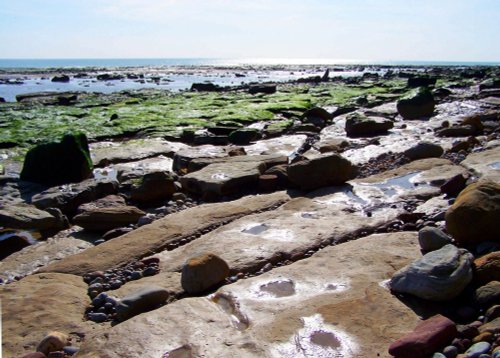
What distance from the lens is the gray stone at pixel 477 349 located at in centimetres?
259

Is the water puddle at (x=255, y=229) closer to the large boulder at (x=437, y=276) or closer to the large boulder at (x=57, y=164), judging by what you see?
the large boulder at (x=437, y=276)

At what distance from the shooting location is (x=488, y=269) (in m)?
3.41

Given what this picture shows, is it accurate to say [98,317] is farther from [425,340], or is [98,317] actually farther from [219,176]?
[219,176]

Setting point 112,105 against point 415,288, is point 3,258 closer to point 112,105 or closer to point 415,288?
point 415,288

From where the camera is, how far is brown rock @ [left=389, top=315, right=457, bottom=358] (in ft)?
8.84

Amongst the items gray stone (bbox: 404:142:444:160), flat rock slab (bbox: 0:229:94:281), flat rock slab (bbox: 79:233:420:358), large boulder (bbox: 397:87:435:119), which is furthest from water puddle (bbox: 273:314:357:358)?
large boulder (bbox: 397:87:435:119)

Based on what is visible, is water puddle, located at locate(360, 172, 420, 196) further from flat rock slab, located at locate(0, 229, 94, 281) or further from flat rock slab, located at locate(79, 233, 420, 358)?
flat rock slab, located at locate(0, 229, 94, 281)

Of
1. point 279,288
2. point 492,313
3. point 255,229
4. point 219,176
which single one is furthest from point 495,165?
point 279,288

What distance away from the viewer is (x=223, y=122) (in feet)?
48.4

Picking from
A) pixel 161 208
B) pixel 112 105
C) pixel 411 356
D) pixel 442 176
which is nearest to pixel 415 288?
pixel 411 356

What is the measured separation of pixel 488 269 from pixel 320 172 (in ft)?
11.2

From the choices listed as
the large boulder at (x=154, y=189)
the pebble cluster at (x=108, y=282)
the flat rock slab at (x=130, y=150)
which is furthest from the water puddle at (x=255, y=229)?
the flat rock slab at (x=130, y=150)

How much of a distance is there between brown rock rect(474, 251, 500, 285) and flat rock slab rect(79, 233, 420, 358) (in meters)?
0.62

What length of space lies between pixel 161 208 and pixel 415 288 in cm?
434
